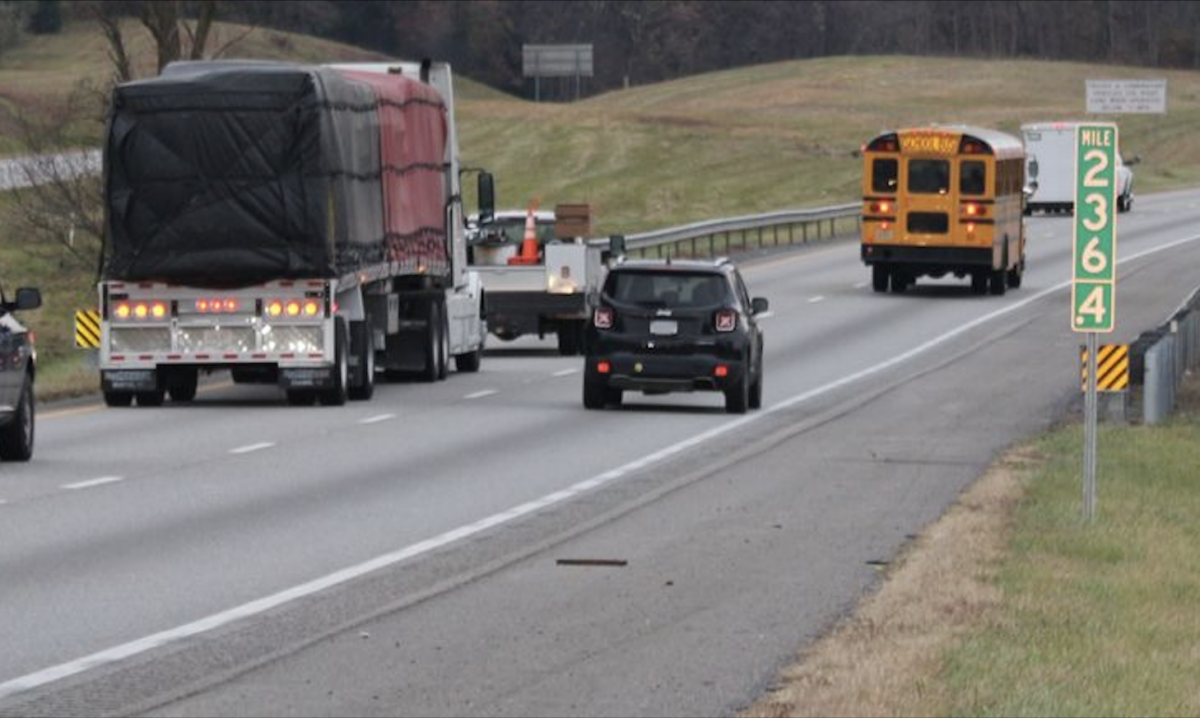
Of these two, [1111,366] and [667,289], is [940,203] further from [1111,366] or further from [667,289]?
[1111,366]

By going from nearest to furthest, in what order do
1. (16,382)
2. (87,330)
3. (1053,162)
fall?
1. (16,382)
2. (87,330)
3. (1053,162)

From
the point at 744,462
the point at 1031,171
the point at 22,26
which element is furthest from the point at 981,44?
the point at 744,462

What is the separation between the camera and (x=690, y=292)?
29188 mm

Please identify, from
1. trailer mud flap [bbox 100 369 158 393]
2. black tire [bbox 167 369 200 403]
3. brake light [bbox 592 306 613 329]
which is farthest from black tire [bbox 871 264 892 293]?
trailer mud flap [bbox 100 369 158 393]

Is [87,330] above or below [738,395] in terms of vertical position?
above

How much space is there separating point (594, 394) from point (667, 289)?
1386mm

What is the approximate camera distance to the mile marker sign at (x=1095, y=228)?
714 inches

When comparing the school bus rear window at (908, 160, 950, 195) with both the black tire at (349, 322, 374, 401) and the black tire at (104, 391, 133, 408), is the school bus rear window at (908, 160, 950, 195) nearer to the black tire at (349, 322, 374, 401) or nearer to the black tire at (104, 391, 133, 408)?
the black tire at (349, 322, 374, 401)

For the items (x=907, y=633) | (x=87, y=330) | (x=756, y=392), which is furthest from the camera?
(x=87, y=330)

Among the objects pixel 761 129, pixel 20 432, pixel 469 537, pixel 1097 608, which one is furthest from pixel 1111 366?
pixel 761 129

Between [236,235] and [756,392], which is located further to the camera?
[756,392]

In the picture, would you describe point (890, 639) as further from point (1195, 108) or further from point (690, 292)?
point (1195, 108)

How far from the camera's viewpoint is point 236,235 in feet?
96.9

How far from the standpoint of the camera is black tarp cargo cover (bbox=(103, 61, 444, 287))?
1160 inches
